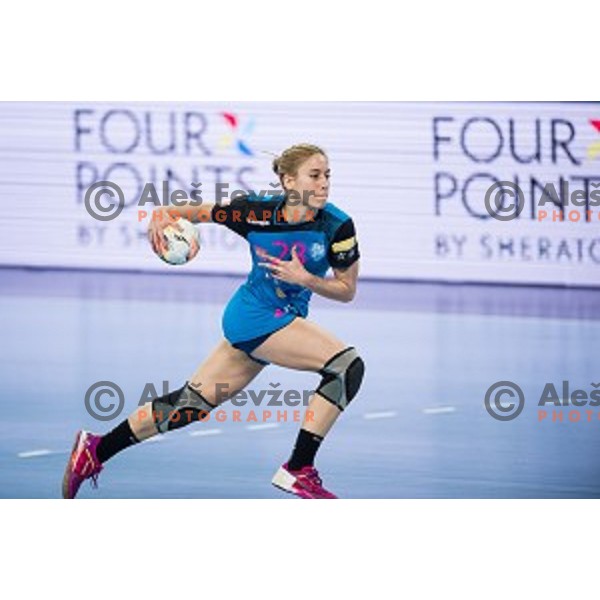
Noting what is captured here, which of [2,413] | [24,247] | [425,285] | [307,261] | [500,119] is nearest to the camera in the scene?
[307,261]

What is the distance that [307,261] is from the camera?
797cm

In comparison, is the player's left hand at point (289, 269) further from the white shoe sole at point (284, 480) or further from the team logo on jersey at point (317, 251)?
the white shoe sole at point (284, 480)

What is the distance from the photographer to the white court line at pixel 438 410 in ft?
33.4

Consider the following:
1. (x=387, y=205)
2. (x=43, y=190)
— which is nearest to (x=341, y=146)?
(x=387, y=205)

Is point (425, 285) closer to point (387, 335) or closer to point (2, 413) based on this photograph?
point (387, 335)

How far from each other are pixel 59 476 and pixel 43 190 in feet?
10.9

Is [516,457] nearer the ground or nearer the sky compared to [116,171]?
nearer the ground

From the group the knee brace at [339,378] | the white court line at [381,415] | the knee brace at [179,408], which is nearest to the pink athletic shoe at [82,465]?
the knee brace at [179,408]

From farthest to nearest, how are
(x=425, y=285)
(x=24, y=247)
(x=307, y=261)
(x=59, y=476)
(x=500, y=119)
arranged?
(x=425, y=285) < (x=24, y=247) < (x=500, y=119) < (x=59, y=476) < (x=307, y=261)

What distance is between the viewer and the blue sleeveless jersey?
795 cm

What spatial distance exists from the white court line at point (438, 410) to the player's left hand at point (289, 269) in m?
2.50

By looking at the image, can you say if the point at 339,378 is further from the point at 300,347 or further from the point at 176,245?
the point at 176,245

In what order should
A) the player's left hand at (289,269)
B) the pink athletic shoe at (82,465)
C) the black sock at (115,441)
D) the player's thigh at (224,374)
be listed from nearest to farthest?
the player's left hand at (289,269) → the player's thigh at (224,374) → the black sock at (115,441) → the pink athletic shoe at (82,465)

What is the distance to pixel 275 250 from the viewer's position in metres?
8.00
